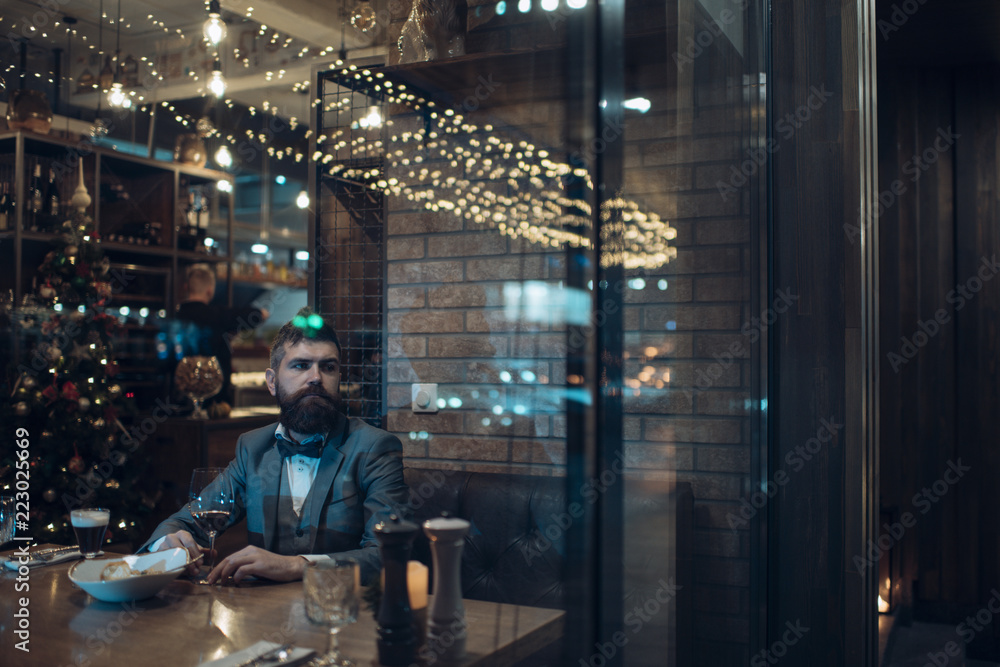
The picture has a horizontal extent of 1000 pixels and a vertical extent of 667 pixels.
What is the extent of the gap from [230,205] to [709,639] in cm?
109

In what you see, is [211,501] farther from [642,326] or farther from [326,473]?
[642,326]

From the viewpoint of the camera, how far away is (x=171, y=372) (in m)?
1.09

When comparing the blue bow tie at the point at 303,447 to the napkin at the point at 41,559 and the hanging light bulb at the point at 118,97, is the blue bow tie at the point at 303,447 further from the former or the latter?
the hanging light bulb at the point at 118,97

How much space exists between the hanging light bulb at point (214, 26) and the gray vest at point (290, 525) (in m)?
0.58

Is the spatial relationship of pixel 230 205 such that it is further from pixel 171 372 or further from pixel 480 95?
pixel 480 95

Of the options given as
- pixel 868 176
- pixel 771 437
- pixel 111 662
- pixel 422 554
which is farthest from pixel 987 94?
pixel 111 662

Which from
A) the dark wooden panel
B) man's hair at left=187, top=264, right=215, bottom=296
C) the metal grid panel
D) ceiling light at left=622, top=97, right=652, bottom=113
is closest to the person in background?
man's hair at left=187, top=264, right=215, bottom=296

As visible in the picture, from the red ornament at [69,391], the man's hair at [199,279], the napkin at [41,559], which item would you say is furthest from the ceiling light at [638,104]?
the napkin at [41,559]

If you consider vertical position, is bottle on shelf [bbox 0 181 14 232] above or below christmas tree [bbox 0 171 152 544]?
above

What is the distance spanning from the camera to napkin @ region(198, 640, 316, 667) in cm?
73

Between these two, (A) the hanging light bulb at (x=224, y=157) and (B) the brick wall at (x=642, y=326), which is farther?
→ (A) the hanging light bulb at (x=224, y=157)

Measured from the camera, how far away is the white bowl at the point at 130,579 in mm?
1020

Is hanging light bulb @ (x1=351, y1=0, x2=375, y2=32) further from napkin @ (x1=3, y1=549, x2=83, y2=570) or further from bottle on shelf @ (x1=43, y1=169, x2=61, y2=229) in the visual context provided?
napkin @ (x1=3, y1=549, x2=83, y2=570)

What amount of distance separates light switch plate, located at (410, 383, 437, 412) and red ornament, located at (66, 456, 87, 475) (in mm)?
674
